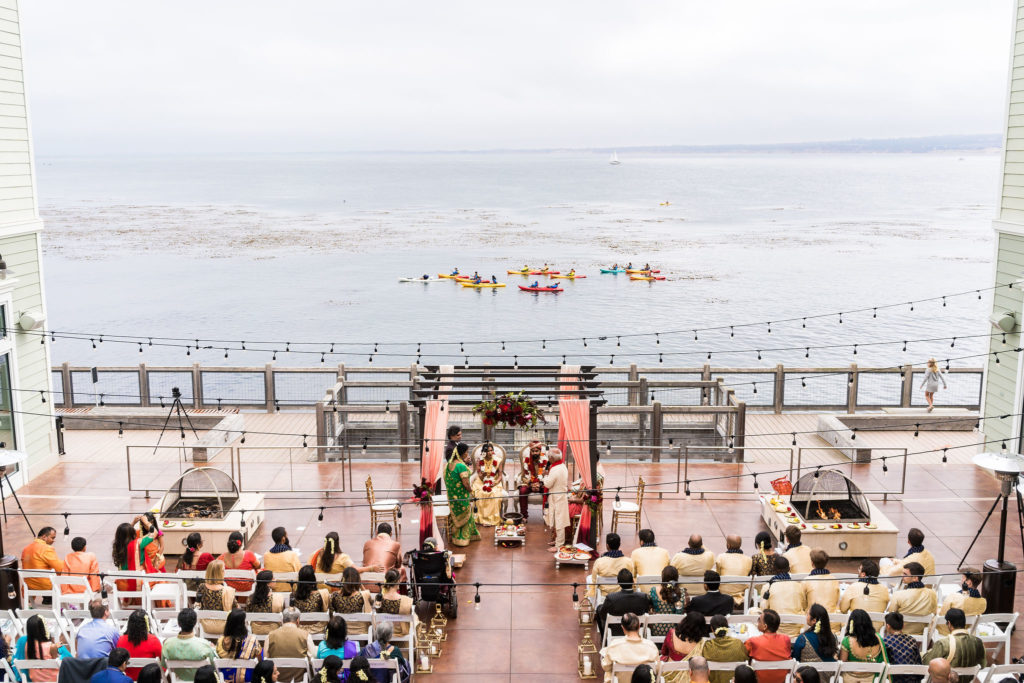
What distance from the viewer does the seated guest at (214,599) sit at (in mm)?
9734

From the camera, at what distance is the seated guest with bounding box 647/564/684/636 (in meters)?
9.94

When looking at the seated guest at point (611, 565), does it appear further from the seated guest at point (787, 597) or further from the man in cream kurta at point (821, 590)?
the man in cream kurta at point (821, 590)

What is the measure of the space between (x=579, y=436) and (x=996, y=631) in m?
6.23

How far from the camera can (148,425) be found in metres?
21.2

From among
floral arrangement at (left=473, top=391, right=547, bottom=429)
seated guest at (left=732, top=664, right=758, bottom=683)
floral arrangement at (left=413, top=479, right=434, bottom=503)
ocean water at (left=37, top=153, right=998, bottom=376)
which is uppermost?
floral arrangement at (left=473, top=391, right=547, bottom=429)

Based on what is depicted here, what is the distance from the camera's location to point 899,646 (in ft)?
29.0

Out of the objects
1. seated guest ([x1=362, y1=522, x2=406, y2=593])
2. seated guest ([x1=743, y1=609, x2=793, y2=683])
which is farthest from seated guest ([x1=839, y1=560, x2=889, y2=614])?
seated guest ([x1=362, y1=522, x2=406, y2=593])

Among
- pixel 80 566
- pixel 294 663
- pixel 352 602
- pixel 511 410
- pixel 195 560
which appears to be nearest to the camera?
pixel 294 663

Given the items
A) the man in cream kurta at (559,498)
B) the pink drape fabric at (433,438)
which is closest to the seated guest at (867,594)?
the man in cream kurta at (559,498)

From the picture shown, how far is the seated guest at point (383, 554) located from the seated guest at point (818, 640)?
4612 mm

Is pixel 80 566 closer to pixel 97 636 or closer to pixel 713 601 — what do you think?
→ pixel 97 636

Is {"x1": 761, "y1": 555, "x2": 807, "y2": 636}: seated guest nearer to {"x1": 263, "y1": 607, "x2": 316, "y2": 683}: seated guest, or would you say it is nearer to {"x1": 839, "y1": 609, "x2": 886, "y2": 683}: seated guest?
{"x1": 839, "y1": 609, "x2": 886, "y2": 683}: seated guest

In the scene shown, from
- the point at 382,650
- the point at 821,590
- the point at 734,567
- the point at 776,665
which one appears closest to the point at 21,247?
the point at 382,650

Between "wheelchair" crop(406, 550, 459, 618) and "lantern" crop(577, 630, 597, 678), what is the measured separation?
174cm
